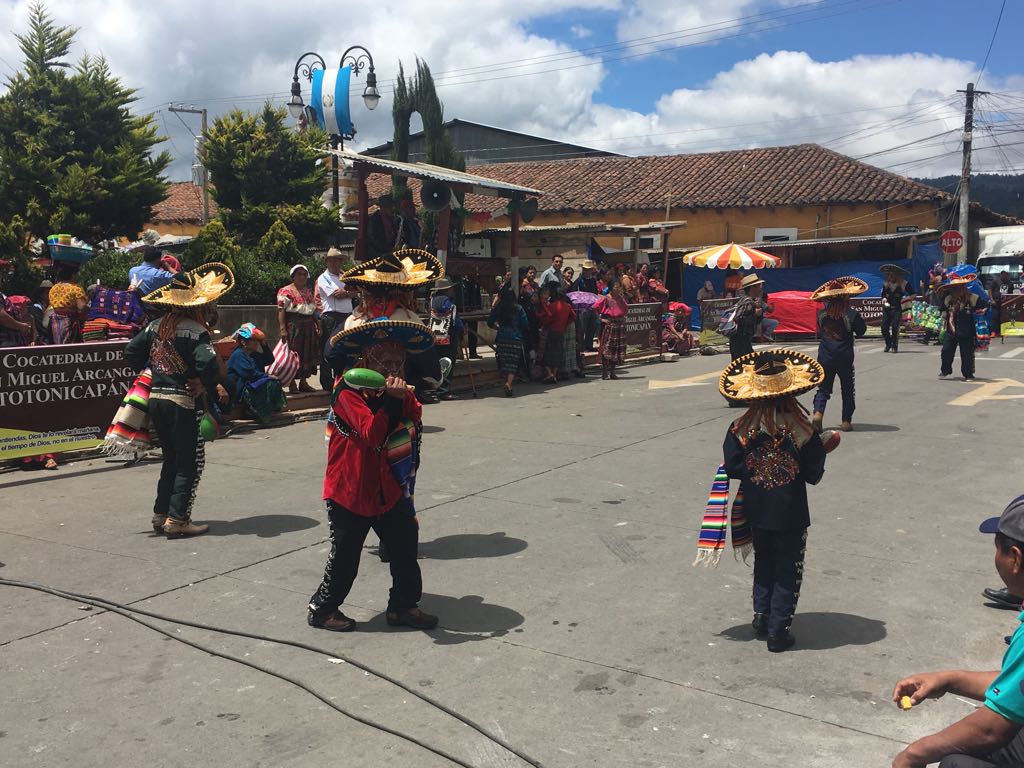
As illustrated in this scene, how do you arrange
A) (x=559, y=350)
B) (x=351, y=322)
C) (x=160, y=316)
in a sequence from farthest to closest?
(x=559, y=350)
(x=160, y=316)
(x=351, y=322)

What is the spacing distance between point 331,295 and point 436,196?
10.7 feet

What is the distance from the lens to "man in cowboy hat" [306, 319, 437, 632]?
4906 mm

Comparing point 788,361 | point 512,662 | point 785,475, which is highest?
point 788,361

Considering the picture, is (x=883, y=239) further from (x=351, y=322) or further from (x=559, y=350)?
(x=351, y=322)

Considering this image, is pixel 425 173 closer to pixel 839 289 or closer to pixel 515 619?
pixel 839 289

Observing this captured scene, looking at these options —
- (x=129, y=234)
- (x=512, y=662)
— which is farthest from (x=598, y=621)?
(x=129, y=234)

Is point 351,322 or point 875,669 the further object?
point 351,322

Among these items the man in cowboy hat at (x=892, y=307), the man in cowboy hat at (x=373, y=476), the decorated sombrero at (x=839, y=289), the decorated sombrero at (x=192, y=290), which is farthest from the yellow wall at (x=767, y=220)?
the man in cowboy hat at (x=373, y=476)

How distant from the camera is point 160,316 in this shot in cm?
729

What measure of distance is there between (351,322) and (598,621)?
2156mm

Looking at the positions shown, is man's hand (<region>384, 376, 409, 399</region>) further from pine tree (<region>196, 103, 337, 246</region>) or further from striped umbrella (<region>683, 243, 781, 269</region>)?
striped umbrella (<region>683, 243, 781, 269</region>)

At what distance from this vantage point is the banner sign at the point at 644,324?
1886cm

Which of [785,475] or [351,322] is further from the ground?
[351,322]

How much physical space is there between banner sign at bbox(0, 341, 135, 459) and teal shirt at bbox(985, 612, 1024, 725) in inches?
344
